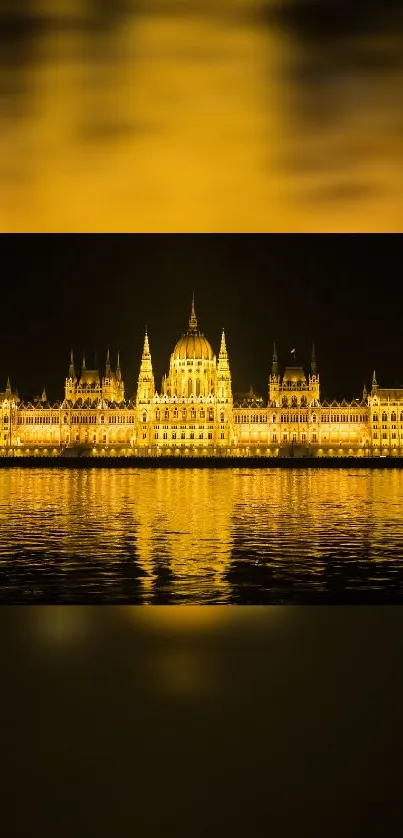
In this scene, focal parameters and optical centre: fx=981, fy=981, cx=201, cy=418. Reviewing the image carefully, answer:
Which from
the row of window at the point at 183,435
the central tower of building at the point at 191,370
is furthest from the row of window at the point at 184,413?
the central tower of building at the point at 191,370

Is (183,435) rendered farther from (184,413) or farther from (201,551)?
(201,551)

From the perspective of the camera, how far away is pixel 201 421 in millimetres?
70375

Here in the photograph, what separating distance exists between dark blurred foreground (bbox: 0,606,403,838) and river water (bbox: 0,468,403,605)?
3.51 m

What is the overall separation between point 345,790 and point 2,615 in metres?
1.08

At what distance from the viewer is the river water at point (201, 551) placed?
6719 mm

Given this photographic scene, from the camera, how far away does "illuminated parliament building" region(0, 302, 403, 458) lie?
228 ft

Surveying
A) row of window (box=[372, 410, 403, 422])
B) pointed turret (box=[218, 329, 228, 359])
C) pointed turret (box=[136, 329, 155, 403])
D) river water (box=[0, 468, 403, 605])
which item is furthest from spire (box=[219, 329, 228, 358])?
river water (box=[0, 468, 403, 605])

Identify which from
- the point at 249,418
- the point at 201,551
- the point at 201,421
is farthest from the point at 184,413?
the point at 201,551

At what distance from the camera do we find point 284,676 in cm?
216

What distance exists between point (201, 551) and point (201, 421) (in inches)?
2365

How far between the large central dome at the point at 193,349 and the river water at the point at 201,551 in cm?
5690

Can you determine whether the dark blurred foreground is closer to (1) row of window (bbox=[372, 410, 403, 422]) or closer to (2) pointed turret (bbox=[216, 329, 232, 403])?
(1) row of window (bbox=[372, 410, 403, 422])
